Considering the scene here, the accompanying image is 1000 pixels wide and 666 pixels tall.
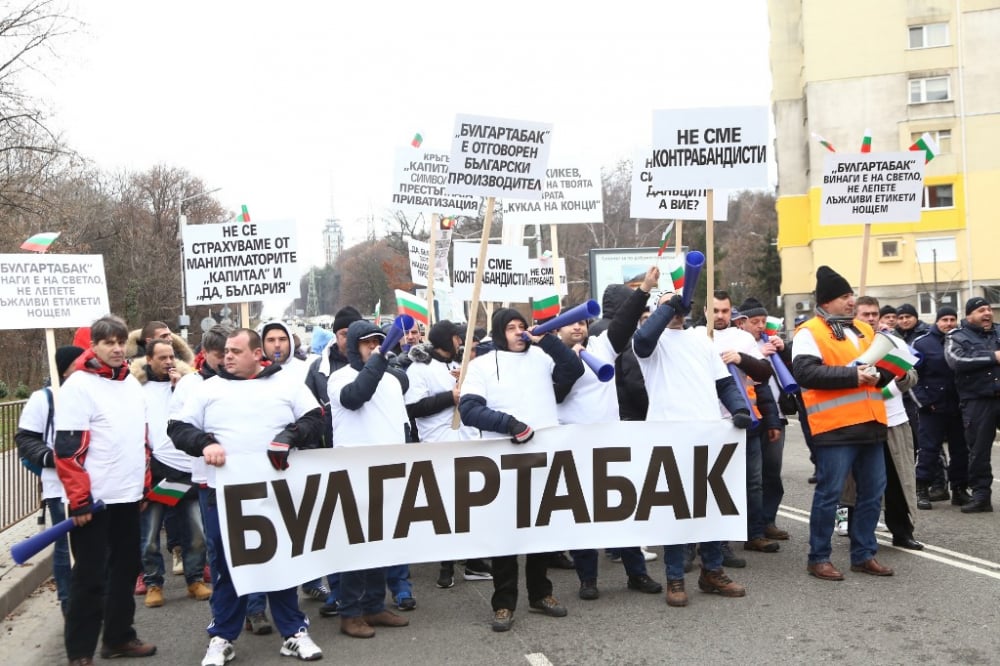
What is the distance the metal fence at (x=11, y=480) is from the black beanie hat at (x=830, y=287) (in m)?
7.56

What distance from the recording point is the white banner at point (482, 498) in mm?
6121

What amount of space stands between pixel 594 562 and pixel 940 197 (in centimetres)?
4174

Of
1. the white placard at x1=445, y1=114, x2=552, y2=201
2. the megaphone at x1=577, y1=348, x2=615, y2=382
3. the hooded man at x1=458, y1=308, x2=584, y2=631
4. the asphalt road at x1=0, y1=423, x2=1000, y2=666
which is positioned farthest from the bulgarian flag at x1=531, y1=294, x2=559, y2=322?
the asphalt road at x1=0, y1=423, x2=1000, y2=666

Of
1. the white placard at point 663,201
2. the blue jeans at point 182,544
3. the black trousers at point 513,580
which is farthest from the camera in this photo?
the white placard at point 663,201

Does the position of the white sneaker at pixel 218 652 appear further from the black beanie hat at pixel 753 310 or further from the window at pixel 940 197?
the window at pixel 940 197

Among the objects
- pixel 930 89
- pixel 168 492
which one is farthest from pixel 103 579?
pixel 930 89

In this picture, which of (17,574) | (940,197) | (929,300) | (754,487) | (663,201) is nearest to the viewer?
(754,487)

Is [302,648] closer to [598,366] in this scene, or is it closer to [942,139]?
[598,366]

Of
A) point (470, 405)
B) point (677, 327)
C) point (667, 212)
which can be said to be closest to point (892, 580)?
point (677, 327)

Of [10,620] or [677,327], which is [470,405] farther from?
[10,620]

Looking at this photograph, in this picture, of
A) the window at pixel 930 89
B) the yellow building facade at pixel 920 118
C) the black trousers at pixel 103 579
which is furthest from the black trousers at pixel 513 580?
the window at pixel 930 89

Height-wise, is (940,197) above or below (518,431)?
above

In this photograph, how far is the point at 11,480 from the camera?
1039cm

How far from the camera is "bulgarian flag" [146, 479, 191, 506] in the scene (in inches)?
302
